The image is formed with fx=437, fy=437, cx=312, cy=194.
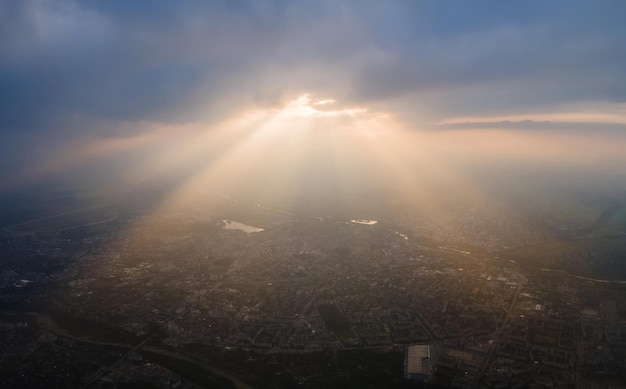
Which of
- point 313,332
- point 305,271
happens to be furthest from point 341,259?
point 313,332

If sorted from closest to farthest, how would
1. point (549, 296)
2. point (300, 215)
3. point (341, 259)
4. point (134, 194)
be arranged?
point (549, 296), point (341, 259), point (300, 215), point (134, 194)

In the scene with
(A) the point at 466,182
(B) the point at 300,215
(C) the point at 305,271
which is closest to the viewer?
(C) the point at 305,271

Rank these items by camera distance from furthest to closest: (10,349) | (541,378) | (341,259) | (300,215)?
(300,215), (341,259), (10,349), (541,378)

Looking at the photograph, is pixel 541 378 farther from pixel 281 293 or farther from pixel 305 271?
pixel 305 271

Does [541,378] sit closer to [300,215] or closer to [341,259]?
[341,259]

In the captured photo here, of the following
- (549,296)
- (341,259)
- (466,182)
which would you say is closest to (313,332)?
(341,259)

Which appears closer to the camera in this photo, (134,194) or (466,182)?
(134,194)

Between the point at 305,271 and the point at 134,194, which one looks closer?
the point at 305,271

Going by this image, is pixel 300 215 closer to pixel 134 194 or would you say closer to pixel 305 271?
pixel 305 271

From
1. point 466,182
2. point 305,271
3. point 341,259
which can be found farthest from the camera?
point 466,182
